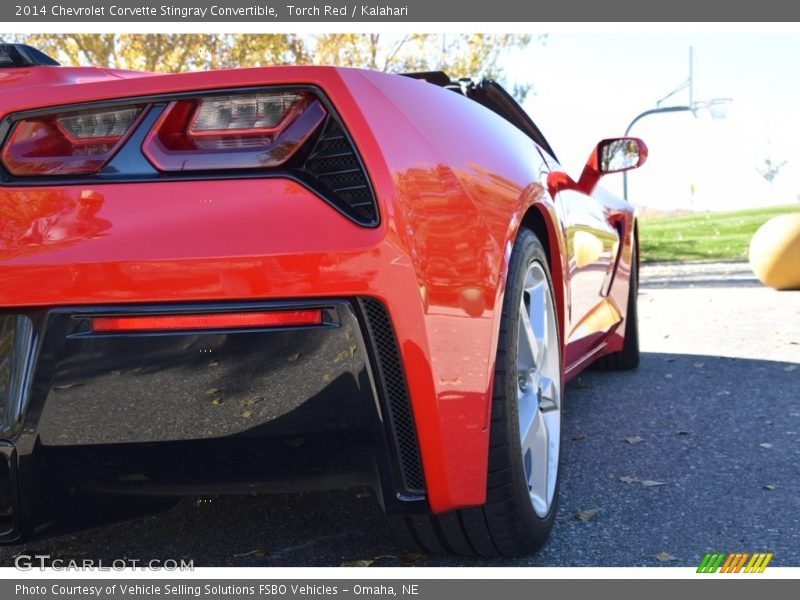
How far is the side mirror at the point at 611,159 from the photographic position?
3.79m

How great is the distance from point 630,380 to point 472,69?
41.5ft

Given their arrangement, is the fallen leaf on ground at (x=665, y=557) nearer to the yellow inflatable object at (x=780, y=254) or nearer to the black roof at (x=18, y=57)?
the black roof at (x=18, y=57)

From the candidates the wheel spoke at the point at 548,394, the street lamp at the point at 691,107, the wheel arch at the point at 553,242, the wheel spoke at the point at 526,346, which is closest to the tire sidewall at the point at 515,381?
the wheel spoke at the point at 526,346

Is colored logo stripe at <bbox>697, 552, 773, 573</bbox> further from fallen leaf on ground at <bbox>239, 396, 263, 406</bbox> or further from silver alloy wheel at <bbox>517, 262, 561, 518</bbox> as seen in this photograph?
fallen leaf on ground at <bbox>239, 396, 263, 406</bbox>

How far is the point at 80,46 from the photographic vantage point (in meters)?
14.2

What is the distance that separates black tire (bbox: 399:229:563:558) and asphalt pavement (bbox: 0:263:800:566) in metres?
0.07

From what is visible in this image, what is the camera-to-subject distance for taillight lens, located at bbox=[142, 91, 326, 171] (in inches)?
74.2

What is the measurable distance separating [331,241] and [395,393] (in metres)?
0.36

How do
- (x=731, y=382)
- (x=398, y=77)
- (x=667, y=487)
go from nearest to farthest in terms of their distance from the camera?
(x=398, y=77) < (x=667, y=487) < (x=731, y=382)

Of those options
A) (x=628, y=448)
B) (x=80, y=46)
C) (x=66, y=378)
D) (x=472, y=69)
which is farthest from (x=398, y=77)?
(x=472, y=69)

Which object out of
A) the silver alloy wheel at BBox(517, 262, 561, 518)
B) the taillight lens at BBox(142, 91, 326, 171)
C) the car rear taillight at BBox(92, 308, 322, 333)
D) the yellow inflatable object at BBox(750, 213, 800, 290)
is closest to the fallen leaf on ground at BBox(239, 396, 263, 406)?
the car rear taillight at BBox(92, 308, 322, 333)

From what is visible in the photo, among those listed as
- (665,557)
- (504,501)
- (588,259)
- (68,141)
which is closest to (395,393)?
(504,501)

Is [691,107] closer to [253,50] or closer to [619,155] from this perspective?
[253,50]
